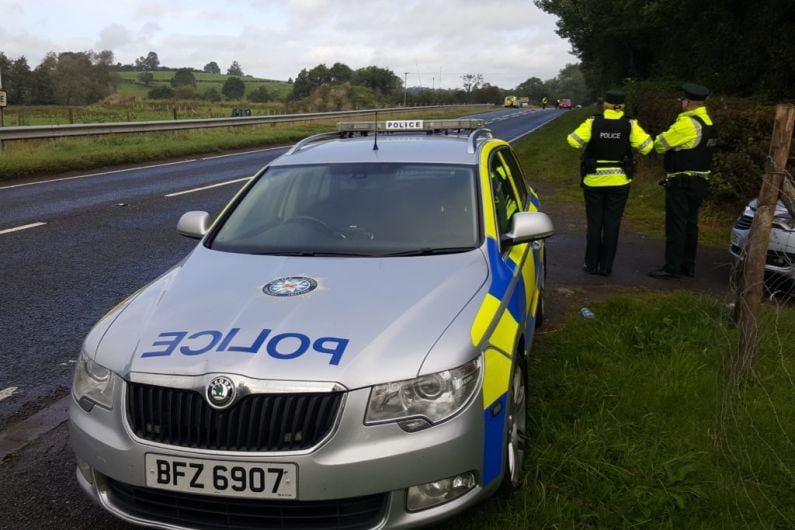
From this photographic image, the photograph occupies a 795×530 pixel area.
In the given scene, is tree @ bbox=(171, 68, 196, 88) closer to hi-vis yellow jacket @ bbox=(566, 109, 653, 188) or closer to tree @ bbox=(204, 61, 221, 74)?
tree @ bbox=(204, 61, 221, 74)

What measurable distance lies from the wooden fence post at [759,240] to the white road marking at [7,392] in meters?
4.35

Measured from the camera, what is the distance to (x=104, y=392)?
9.11 ft

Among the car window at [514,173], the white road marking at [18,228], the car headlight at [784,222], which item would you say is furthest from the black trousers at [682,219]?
the white road marking at [18,228]

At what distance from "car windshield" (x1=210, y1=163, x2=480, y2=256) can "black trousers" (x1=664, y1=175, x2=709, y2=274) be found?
3.82m

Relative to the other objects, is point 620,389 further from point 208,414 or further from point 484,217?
point 208,414

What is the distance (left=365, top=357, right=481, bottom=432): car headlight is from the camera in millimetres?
2553

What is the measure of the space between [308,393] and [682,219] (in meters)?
5.83

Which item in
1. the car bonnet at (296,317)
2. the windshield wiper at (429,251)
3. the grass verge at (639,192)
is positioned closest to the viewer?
the car bonnet at (296,317)

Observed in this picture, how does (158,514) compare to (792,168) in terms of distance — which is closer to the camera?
(158,514)

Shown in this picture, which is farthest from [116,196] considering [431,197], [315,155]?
[431,197]

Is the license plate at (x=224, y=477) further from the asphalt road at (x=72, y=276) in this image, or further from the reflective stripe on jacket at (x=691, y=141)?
the reflective stripe on jacket at (x=691, y=141)

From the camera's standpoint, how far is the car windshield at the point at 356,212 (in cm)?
379

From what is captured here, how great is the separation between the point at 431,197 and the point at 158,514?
2.24 m

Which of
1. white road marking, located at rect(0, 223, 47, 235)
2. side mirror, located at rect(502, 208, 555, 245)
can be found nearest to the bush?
white road marking, located at rect(0, 223, 47, 235)
